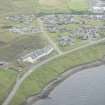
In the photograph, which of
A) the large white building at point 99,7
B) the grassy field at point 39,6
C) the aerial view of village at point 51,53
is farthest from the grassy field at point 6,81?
the large white building at point 99,7

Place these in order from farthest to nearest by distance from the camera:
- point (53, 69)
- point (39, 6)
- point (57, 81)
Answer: point (39, 6), point (53, 69), point (57, 81)

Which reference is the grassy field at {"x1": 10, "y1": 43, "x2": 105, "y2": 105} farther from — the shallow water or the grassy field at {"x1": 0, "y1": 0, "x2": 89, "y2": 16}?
the grassy field at {"x1": 0, "y1": 0, "x2": 89, "y2": 16}

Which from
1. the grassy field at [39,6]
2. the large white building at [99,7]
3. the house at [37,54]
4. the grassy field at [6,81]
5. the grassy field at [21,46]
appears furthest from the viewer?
the large white building at [99,7]

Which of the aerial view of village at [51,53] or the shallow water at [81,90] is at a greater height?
the aerial view of village at [51,53]

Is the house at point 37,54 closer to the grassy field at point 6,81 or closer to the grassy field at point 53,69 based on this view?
the grassy field at point 53,69

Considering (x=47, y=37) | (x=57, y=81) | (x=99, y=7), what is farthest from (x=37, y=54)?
(x=99, y=7)

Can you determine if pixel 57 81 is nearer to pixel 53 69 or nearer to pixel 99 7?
pixel 53 69

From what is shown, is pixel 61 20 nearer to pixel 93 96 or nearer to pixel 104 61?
pixel 104 61

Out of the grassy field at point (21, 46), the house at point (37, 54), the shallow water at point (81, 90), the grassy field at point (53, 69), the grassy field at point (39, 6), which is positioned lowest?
the shallow water at point (81, 90)
